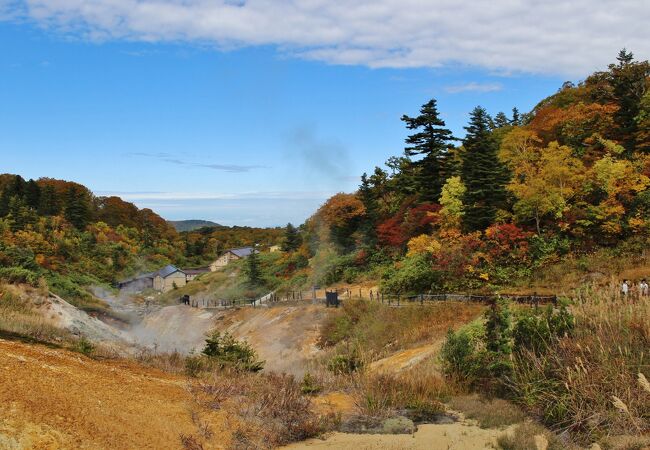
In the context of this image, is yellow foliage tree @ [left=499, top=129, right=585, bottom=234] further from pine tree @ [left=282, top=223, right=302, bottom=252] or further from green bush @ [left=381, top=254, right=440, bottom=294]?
pine tree @ [left=282, top=223, right=302, bottom=252]

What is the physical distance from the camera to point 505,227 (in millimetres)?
30719

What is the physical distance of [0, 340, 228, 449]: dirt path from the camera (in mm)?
6297

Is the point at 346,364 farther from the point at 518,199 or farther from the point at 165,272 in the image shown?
the point at 165,272

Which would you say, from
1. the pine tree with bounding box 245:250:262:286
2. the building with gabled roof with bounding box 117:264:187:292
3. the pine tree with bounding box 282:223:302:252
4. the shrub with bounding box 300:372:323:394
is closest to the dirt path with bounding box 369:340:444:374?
the shrub with bounding box 300:372:323:394

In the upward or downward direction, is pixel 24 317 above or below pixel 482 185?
below

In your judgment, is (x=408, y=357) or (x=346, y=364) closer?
(x=346, y=364)

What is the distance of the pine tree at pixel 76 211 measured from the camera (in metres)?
84.7

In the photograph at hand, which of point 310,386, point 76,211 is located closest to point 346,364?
point 310,386

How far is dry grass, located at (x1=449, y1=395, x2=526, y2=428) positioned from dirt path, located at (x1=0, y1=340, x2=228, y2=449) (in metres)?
4.01

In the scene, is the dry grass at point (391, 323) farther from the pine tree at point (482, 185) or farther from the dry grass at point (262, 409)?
the dry grass at point (262, 409)

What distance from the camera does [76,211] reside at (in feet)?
281

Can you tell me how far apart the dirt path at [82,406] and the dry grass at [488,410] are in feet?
13.2

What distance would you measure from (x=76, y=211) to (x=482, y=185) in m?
72.1

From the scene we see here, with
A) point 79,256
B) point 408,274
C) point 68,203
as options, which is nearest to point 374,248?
point 408,274
